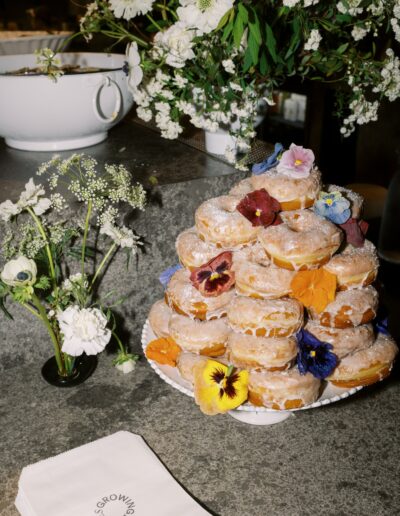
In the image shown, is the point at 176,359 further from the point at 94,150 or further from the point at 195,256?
the point at 94,150

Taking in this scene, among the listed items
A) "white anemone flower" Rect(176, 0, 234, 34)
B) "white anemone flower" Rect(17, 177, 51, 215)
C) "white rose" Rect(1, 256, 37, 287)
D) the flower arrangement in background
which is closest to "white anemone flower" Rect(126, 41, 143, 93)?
the flower arrangement in background

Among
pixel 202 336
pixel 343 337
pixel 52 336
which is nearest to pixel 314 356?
pixel 343 337

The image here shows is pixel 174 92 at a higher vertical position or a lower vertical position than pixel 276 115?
higher

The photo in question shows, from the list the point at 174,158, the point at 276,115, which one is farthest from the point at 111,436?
the point at 276,115

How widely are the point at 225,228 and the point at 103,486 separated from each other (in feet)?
1.35

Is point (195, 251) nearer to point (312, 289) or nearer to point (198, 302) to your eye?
point (198, 302)

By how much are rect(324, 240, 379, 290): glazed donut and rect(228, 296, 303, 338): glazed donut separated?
77 mm

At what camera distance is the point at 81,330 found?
0.84 metres

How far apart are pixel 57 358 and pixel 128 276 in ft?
0.73

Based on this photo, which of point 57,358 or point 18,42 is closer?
point 57,358

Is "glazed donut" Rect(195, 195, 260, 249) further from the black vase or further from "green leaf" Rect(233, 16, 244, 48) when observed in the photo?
the black vase

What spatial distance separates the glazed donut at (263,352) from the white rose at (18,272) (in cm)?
33

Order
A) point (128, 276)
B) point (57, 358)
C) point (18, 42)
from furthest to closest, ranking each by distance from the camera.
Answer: point (18, 42) → point (128, 276) → point (57, 358)

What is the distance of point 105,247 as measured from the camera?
1055mm
